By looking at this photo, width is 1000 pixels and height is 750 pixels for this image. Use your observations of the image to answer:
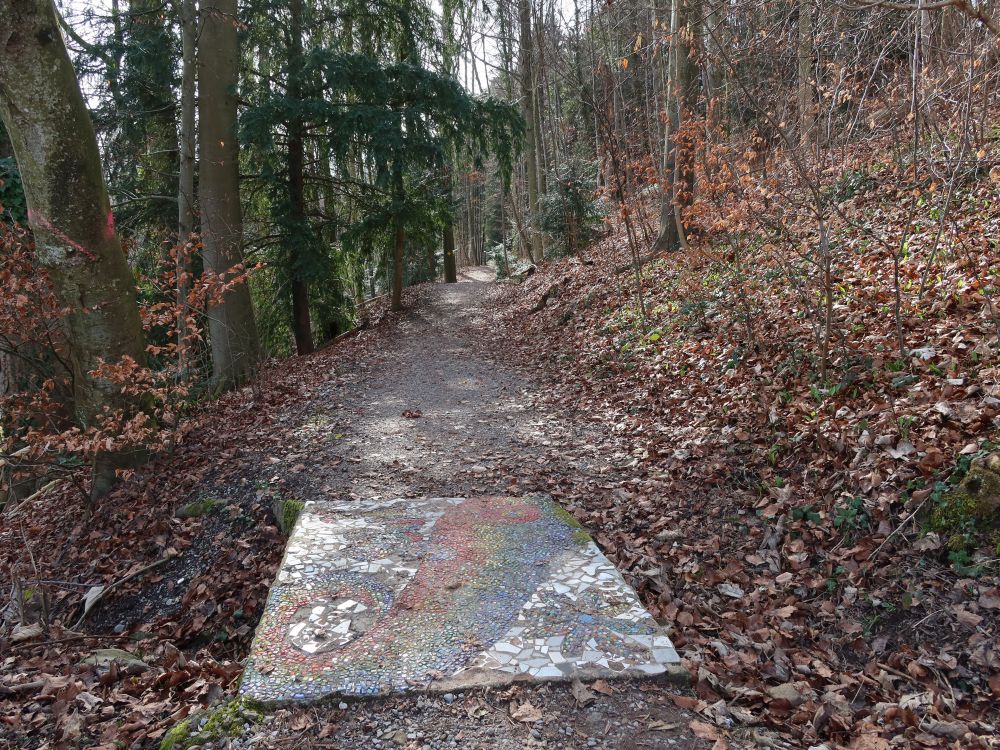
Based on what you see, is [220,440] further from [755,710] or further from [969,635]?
[969,635]

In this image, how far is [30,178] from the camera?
5414 mm

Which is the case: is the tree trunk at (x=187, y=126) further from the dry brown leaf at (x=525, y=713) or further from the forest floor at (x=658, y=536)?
the dry brown leaf at (x=525, y=713)

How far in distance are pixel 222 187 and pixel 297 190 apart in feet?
8.26

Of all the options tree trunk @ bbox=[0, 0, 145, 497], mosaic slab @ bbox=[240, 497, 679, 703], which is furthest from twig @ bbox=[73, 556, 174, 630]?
tree trunk @ bbox=[0, 0, 145, 497]

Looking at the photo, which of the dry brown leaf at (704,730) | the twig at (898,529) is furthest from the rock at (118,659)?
the twig at (898,529)

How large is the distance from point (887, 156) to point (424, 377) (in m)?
7.25

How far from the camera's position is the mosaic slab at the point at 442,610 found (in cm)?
283

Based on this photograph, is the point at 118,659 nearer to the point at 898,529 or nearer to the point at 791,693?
the point at 791,693

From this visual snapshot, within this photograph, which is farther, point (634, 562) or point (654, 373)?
point (654, 373)

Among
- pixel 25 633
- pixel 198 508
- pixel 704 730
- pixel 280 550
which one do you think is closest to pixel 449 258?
pixel 198 508

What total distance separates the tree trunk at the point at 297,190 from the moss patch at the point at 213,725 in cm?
932

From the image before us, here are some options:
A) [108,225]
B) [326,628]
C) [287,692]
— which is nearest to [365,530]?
[326,628]

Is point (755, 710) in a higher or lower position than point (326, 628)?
lower

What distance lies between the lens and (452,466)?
585 cm
